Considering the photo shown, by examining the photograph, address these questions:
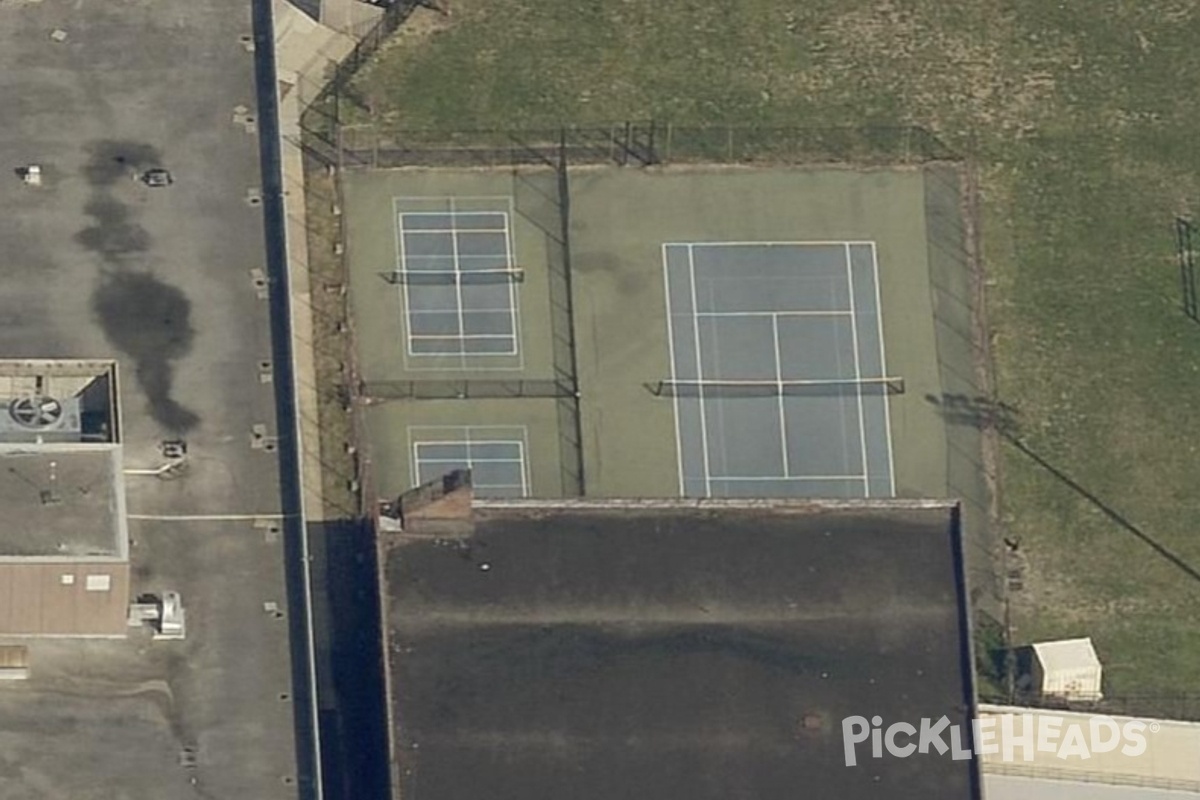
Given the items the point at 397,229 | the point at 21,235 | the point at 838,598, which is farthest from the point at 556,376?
the point at 21,235

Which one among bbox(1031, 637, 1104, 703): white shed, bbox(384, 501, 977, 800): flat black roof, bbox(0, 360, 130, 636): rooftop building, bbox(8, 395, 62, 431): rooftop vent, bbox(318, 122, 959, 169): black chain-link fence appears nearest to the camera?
bbox(0, 360, 130, 636): rooftop building

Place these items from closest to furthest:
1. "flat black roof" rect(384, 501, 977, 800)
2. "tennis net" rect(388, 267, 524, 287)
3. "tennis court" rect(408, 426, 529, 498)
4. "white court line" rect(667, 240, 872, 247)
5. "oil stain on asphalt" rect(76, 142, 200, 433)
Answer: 1. "oil stain on asphalt" rect(76, 142, 200, 433)
2. "flat black roof" rect(384, 501, 977, 800)
3. "tennis court" rect(408, 426, 529, 498)
4. "tennis net" rect(388, 267, 524, 287)
5. "white court line" rect(667, 240, 872, 247)

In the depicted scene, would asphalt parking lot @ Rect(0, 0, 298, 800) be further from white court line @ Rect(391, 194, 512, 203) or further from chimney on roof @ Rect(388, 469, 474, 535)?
white court line @ Rect(391, 194, 512, 203)

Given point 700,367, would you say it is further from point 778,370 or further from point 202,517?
point 202,517

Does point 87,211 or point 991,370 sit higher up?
point 87,211

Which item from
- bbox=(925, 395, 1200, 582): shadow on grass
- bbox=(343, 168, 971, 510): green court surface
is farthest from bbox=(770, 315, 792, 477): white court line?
bbox=(925, 395, 1200, 582): shadow on grass

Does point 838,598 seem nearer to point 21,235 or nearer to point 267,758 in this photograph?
point 267,758

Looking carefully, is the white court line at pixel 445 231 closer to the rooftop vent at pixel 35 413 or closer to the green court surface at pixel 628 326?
the green court surface at pixel 628 326
